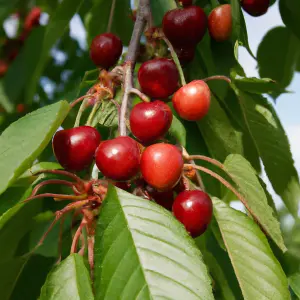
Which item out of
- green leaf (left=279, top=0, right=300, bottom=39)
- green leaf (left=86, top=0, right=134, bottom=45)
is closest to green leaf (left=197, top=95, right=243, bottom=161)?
green leaf (left=279, top=0, right=300, bottom=39)

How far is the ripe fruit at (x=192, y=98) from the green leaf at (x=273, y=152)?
0.24 m

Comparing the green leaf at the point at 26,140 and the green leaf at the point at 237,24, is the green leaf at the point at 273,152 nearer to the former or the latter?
the green leaf at the point at 237,24

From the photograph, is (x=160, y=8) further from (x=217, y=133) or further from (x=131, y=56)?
(x=217, y=133)

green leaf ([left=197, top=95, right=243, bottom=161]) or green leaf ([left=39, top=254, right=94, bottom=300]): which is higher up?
green leaf ([left=39, top=254, right=94, bottom=300])

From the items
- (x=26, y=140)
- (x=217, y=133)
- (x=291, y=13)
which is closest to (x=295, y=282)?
(x=217, y=133)

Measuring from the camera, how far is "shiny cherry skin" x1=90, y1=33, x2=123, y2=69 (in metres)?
1.20

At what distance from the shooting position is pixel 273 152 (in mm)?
1242

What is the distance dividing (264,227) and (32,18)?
5.82 ft

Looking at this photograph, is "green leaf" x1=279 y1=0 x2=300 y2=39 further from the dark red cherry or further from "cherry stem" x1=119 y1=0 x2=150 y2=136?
the dark red cherry

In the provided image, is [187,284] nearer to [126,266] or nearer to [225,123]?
[126,266]

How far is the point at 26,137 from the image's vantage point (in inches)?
29.5

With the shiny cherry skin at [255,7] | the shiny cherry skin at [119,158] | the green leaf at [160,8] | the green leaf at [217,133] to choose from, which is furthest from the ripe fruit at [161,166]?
the shiny cherry skin at [255,7]

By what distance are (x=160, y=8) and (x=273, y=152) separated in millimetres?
435

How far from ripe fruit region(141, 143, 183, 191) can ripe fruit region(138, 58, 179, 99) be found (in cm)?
18
